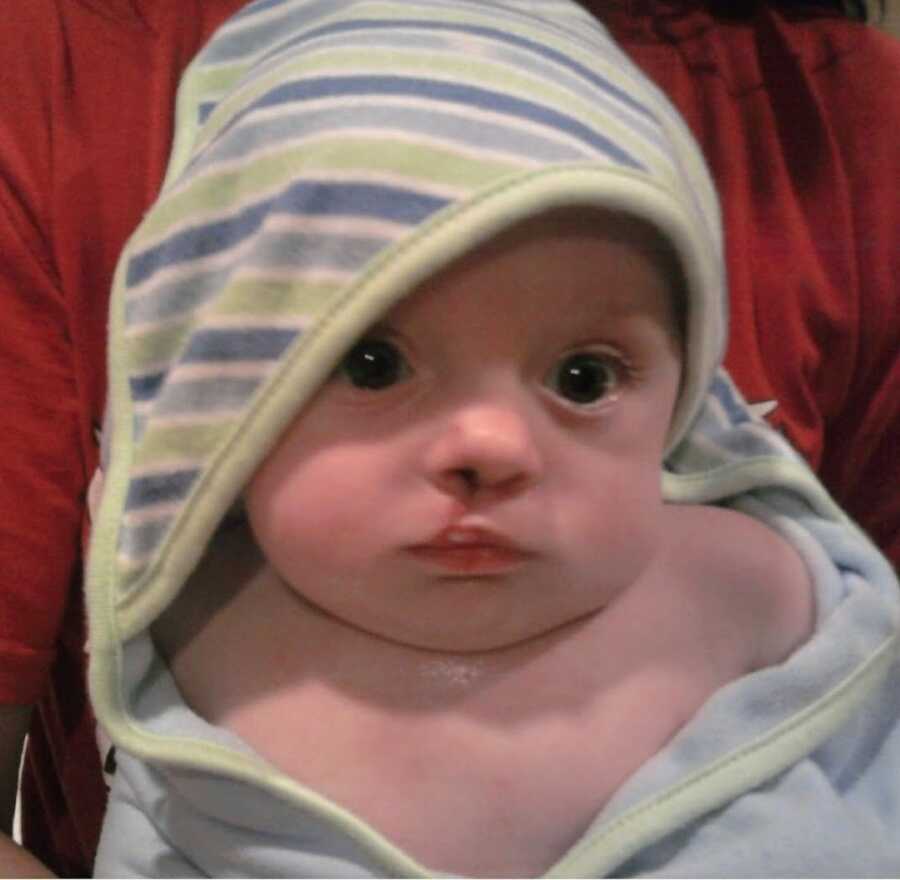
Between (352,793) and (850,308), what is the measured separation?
456 mm

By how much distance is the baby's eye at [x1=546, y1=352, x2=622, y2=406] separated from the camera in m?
0.45

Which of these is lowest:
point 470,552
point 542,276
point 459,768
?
point 459,768

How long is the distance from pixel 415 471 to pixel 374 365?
0.05 meters

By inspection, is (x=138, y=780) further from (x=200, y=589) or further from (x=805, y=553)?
(x=805, y=553)

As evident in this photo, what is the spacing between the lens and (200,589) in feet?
1.78

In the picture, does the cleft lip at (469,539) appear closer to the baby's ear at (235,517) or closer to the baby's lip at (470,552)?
the baby's lip at (470,552)

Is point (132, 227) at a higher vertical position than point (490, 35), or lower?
lower

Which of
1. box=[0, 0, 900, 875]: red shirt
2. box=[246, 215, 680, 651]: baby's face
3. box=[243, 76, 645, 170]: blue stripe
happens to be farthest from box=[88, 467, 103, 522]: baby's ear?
Result: box=[243, 76, 645, 170]: blue stripe

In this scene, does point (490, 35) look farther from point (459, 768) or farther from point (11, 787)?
point (11, 787)

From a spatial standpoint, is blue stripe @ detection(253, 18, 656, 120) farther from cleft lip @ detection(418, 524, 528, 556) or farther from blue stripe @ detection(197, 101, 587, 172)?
cleft lip @ detection(418, 524, 528, 556)

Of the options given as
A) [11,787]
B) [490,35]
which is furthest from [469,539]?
[11,787]

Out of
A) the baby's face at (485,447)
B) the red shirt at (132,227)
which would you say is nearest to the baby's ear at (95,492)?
the red shirt at (132,227)

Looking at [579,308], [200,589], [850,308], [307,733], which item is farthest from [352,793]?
[850,308]

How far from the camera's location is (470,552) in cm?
45
